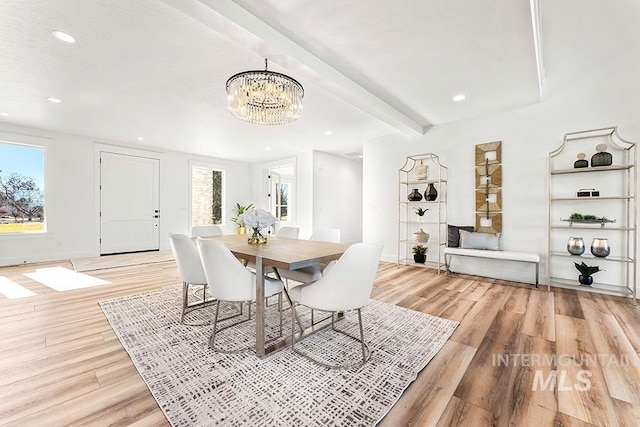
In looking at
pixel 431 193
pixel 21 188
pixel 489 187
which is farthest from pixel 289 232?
pixel 21 188

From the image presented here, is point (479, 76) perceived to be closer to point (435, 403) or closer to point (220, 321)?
point (435, 403)

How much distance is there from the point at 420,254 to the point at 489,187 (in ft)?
5.06

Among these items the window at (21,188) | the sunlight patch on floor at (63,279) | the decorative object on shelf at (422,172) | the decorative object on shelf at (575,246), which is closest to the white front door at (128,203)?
the window at (21,188)

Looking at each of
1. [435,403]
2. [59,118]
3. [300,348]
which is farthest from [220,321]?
[59,118]

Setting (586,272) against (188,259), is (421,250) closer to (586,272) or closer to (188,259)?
(586,272)

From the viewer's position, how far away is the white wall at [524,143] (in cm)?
328

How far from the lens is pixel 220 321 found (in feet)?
8.06

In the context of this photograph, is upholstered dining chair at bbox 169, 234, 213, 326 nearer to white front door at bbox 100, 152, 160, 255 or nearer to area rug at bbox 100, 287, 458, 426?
area rug at bbox 100, 287, 458, 426

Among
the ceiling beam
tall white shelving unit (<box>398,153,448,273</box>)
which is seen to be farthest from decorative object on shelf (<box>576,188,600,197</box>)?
the ceiling beam

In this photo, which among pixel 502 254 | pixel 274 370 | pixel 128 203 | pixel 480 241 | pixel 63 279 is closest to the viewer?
pixel 274 370

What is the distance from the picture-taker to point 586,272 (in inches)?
132

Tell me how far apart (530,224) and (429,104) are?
2274 millimetres

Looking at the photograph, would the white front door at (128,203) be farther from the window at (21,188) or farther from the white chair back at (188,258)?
the white chair back at (188,258)

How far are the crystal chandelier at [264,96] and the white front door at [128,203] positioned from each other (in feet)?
15.4
